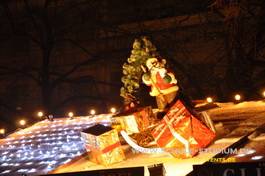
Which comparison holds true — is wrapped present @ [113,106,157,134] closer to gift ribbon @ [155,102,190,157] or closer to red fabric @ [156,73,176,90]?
red fabric @ [156,73,176,90]

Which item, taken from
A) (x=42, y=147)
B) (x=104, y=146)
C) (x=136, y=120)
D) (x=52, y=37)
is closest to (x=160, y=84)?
(x=136, y=120)

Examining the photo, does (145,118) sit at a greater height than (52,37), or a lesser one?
lesser

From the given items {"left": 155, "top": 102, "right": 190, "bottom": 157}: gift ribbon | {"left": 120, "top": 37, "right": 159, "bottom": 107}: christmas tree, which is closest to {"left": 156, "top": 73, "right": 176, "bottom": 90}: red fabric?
{"left": 120, "top": 37, "right": 159, "bottom": 107}: christmas tree

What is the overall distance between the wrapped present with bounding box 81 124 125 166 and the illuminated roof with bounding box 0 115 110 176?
542 millimetres

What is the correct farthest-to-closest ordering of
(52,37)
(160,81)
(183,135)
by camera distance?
1. (52,37)
2. (160,81)
3. (183,135)

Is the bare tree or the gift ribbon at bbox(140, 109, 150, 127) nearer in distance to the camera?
the gift ribbon at bbox(140, 109, 150, 127)

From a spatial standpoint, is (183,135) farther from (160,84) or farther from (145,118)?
(160,84)

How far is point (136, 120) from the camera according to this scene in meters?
3.24

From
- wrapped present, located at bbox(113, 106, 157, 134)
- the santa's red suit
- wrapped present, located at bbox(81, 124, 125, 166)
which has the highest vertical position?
the santa's red suit

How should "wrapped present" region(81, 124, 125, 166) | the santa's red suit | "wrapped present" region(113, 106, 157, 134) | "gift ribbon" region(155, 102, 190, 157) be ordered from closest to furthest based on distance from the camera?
"gift ribbon" region(155, 102, 190, 157), "wrapped present" region(81, 124, 125, 166), "wrapped present" region(113, 106, 157, 134), the santa's red suit

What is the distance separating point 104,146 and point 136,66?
1.28 meters

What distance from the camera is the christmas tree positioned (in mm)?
3611

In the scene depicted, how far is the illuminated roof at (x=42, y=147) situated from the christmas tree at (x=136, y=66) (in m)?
0.95

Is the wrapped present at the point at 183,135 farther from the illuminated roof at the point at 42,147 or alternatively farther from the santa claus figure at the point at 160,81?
the illuminated roof at the point at 42,147
